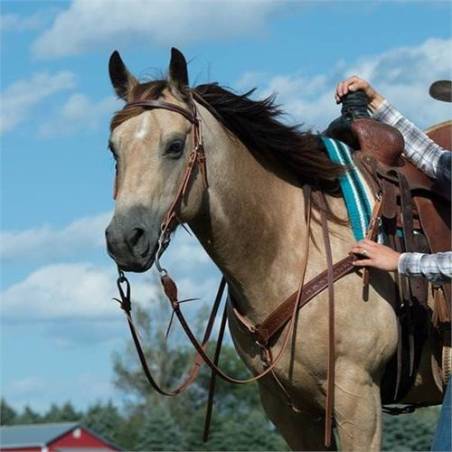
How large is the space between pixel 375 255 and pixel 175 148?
1126mm

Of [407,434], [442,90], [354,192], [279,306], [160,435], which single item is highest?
[442,90]

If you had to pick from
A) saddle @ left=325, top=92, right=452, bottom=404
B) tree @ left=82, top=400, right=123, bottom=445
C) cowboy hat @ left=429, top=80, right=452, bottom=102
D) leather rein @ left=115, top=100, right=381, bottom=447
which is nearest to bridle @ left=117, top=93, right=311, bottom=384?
leather rein @ left=115, top=100, right=381, bottom=447

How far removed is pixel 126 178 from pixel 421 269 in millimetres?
1453

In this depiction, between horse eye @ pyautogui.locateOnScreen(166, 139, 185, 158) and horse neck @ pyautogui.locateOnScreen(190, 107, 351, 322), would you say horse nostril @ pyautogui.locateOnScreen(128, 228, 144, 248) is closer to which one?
horse eye @ pyautogui.locateOnScreen(166, 139, 185, 158)

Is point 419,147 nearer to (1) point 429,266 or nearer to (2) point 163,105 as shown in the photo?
(1) point 429,266

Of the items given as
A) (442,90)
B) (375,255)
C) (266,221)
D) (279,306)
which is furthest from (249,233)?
(442,90)

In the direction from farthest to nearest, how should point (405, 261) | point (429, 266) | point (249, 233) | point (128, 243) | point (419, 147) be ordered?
1. point (419, 147)
2. point (249, 233)
3. point (405, 261)
4. point (429, 266)
5. point (128, 243)

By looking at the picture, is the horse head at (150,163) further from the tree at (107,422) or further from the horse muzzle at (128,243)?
the tree at (107,422)

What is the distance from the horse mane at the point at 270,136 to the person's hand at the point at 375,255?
18.5 inches

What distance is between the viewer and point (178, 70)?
580 centimetres

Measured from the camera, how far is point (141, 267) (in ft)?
17.6

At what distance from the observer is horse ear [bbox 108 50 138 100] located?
593cm

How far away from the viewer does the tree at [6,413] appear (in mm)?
58263

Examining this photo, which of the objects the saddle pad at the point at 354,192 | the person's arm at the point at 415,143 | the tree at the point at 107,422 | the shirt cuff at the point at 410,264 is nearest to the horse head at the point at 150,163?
the saddle pad at the point at 354,192
